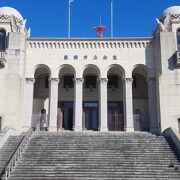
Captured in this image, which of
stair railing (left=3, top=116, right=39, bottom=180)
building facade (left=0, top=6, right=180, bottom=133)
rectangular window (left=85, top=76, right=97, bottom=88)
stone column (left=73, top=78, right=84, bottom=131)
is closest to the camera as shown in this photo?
stair railing (left=3, top=116, right=39, bottom=180)

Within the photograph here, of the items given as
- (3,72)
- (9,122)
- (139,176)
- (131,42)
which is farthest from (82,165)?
(131,42)

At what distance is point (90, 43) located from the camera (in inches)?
1238

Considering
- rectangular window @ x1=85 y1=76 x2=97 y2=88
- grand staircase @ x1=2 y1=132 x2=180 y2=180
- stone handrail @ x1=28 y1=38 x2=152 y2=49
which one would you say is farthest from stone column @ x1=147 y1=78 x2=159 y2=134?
rectangular window @ x1=85 y1=76 x2=97 y2=88

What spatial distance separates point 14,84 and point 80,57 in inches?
243

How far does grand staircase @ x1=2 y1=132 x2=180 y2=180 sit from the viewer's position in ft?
62.0

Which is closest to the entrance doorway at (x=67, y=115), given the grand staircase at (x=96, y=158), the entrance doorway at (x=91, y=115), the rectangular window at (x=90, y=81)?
the entrance doorway at (x=91, y=115)

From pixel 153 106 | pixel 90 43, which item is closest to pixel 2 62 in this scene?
pixel 90 43

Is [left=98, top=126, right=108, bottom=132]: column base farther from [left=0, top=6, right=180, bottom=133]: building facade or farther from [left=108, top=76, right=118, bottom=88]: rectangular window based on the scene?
[left=108, top=76, right=118, bottom=88]: rectangular window

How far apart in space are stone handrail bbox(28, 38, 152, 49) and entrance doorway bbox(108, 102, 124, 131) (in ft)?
18.1

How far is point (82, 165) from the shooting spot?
19.9 m

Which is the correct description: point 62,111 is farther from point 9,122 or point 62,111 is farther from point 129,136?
point 129,136

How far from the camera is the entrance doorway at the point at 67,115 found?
3234 centimetres

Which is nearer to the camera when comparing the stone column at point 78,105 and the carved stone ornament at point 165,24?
the stone column at point 78,105

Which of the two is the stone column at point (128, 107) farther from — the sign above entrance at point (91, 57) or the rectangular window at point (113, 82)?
the rectangular window at point (113, 82)
